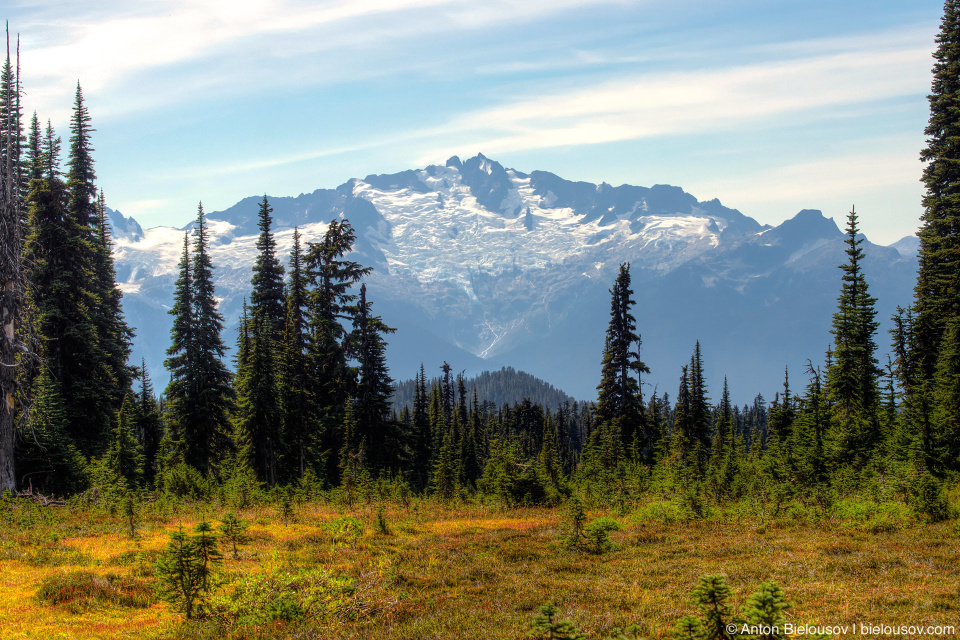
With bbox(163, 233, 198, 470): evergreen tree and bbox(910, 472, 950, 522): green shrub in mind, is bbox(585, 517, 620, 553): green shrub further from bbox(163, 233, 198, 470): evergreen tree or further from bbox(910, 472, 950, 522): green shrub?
bbox(163, 233, 198, 470): evergreen tree

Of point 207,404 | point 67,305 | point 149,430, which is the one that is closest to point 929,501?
point 207,404

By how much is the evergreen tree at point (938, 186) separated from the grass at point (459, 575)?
56.3ft

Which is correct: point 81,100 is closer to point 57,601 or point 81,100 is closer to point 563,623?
point 57,601

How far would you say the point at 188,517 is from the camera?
71.4 ft

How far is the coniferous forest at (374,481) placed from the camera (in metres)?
11.7

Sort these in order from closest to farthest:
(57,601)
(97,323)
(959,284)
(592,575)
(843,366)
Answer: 1. (57,601)
2. (592,575)
3. (959,284)
4. (843,366)
5. (97,323)

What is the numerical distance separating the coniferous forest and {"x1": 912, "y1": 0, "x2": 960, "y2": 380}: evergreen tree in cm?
15

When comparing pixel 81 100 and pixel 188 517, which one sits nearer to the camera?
pixel 188 517

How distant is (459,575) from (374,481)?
60.8 ft

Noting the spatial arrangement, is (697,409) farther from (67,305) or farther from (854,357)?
(67,305)

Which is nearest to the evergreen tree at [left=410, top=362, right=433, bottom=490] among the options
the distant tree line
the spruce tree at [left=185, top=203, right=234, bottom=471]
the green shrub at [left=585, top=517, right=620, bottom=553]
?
the distant tree line

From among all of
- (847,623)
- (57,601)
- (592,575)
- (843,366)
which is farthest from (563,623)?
(843,366)

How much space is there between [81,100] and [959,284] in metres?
49.0

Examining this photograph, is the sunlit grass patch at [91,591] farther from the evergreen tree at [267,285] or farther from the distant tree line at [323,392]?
the evergreen tree at [267,285]
